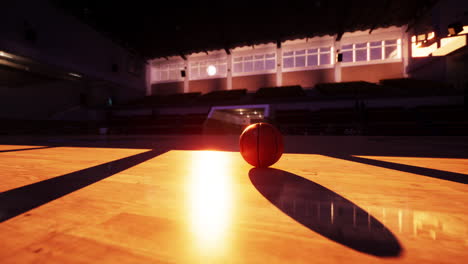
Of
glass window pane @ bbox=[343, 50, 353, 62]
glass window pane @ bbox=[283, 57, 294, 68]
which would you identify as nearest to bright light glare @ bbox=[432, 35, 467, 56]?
glass window pane @ bbox=[343, 50, 353, 62]

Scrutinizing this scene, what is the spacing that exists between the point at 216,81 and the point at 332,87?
846 centimetres

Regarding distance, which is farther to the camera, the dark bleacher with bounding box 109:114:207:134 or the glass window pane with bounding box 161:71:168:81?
the glass window pane with bounding box 161:71:168:81

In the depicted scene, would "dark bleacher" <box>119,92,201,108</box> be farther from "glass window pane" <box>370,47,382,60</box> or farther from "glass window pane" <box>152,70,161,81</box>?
"glass window pane" <box>370,47,382,60</box>

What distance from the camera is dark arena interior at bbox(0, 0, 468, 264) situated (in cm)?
61

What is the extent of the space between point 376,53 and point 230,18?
33.3 ft

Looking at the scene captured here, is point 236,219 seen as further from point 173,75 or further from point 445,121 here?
point 173,75

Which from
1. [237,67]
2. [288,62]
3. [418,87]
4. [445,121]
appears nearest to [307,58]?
[288,62]

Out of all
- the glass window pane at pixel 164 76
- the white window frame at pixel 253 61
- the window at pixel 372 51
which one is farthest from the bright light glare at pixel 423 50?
the glass window pane at pixel 164 76

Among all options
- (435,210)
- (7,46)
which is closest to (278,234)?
(435,210)

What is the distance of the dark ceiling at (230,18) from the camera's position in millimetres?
9766

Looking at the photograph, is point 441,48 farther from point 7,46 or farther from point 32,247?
point 7,46

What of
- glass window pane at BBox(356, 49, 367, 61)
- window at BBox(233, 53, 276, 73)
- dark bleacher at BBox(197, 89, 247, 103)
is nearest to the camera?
dark bleacher at BBox(197, 89, 247, 103)

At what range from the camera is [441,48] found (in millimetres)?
9391

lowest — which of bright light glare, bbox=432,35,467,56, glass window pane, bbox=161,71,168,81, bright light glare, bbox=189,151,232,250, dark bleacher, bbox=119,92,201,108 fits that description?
bright light glare, bbox=189,151,232,250
